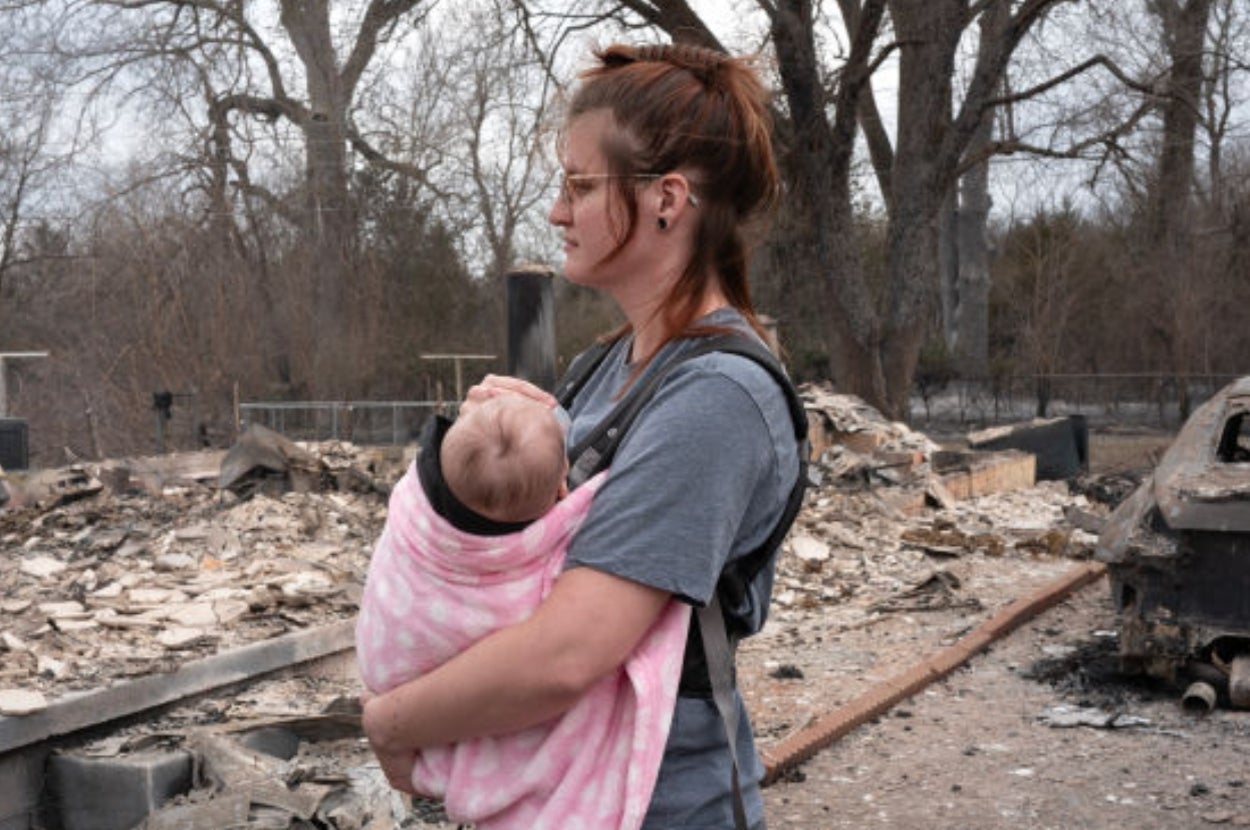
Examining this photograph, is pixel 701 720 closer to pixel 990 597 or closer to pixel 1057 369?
pixel 990 597

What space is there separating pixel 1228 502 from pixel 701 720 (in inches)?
236

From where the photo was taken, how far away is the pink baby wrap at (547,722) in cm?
163

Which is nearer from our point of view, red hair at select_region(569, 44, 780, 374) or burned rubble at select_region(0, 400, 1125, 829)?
red hair at select_region(569, 44, 780, 374)

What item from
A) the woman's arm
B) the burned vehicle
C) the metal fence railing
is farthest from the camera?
the metal fence railing

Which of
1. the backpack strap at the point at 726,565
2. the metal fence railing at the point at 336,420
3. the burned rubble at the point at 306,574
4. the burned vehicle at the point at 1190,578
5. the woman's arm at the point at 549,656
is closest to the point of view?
the woman's arm at the point at 549,656

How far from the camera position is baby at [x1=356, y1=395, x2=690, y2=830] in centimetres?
164

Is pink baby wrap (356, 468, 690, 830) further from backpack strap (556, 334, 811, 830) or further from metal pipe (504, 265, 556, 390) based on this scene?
metal pipe (504, 265, 556, 390)

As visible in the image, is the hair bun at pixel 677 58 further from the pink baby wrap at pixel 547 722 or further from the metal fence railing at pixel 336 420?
the metal fence railing at pixel 336 420

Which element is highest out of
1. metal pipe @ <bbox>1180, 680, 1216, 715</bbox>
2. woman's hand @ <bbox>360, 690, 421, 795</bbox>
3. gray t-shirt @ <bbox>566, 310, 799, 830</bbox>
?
gray t-shirt @ <bbox>566, 310, 799, 830</bbox>

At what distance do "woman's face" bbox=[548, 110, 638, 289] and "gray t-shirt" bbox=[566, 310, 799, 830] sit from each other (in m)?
0.16

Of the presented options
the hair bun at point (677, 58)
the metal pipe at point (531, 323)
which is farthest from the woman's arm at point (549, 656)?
→ the metal pipe at point (531, 323)

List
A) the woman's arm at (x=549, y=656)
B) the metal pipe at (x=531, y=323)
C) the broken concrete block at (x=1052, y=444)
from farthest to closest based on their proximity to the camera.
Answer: the broken concrete block at (x=1052, y=444) → the metal pipe at (x=531, y=323) → the woman's arm at (x=549, y=656)

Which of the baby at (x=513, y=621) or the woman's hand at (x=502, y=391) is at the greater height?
the woman's hand at (x=502, y=391)

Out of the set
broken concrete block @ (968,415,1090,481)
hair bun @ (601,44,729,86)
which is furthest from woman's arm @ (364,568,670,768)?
broken concrete block @ (968,415,1090,481)
